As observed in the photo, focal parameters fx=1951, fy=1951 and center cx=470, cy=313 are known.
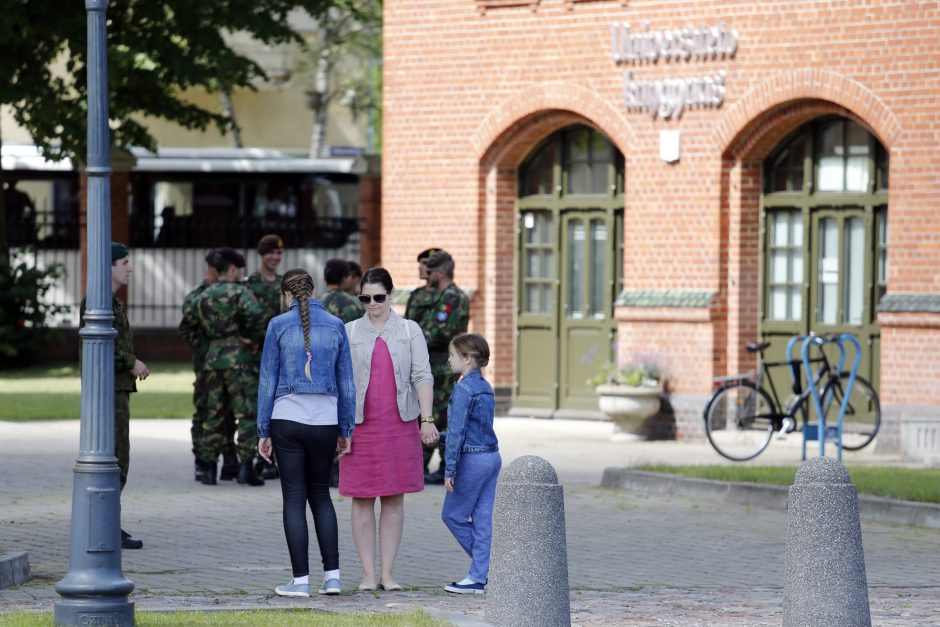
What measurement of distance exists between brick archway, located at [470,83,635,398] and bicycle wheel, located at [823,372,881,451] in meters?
3.97

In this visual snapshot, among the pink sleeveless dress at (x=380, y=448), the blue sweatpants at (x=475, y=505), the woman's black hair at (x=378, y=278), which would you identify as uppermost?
the woman's black hair at (x=378, y=278)

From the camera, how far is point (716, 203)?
1998 centimetres

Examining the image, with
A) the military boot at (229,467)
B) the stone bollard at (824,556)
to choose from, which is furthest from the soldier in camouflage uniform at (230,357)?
the stone bollard at (824,556)

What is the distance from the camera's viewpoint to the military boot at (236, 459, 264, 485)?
15.3 meters

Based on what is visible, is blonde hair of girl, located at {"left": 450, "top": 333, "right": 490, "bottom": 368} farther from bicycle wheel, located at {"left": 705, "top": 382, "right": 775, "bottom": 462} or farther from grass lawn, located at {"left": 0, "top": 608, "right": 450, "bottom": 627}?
bicycle wheel, located at {"left": 705, "top": 382, "right": 775, "bottom": 462}

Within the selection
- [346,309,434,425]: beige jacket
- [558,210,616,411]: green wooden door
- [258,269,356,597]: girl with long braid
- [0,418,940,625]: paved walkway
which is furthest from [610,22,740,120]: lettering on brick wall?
[258,269,356,597]: girl with long braid

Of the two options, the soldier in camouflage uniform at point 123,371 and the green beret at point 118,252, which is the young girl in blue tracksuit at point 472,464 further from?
the green beret at point 118,252

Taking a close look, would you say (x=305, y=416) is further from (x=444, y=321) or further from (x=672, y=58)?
(x=672, y=58)

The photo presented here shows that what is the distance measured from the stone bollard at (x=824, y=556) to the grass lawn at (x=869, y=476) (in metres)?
5.66

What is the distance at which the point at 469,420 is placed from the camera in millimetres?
10195

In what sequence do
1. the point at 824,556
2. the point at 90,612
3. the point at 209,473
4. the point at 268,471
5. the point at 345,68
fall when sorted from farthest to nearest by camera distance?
the point at 345,68
the point at 268,471
the point at 209,473
the point at 90,612
the point at 824,556

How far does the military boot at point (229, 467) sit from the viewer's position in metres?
15.6

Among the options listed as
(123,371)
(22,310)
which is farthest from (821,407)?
(22,310)

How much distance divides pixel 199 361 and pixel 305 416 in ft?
18.3
